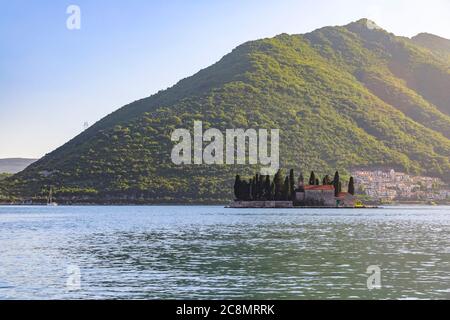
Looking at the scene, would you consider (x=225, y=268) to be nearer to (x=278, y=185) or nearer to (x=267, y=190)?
(x=278, y=185)

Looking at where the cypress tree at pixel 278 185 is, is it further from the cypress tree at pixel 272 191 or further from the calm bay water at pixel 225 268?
the calm bay water at pixel 225 268

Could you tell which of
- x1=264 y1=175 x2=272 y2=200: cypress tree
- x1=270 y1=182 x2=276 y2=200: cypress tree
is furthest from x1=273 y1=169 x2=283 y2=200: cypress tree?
x1=264 y1=175 x2=272 y2=200: cypress tree

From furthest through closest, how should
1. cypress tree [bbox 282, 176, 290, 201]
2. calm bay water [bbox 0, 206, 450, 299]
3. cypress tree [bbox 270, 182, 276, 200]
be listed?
1. cypress tree [bbox 282, 176, 290, 201]
2. cypress tree [bbox 270, 182, 276, 200]
3. calm bay water [bbox 0, 206, 450, 299]

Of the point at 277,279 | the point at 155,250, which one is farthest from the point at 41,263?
the point at 277,279

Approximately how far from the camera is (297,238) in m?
69.4

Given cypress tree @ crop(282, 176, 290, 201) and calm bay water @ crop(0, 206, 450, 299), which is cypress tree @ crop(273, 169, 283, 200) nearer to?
cypress tree @ crop(282, 176, 290, 201)

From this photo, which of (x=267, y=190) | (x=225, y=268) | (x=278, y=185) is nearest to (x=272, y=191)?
(x=267, y=190)

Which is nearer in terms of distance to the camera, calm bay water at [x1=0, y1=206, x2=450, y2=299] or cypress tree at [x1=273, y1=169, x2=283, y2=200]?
calm bay water at [x1=0, y1=206, x2=450, y2=299]

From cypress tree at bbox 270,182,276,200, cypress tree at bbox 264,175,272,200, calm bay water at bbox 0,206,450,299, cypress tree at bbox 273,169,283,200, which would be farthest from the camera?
cypress tree at bbox 264,175,272,200

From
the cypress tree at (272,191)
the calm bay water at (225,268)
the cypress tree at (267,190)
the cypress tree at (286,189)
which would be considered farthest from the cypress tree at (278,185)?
the calm bay water at (225,268)

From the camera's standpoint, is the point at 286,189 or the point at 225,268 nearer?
the point at 225,268

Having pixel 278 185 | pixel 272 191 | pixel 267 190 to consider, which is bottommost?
pixel 272 191
